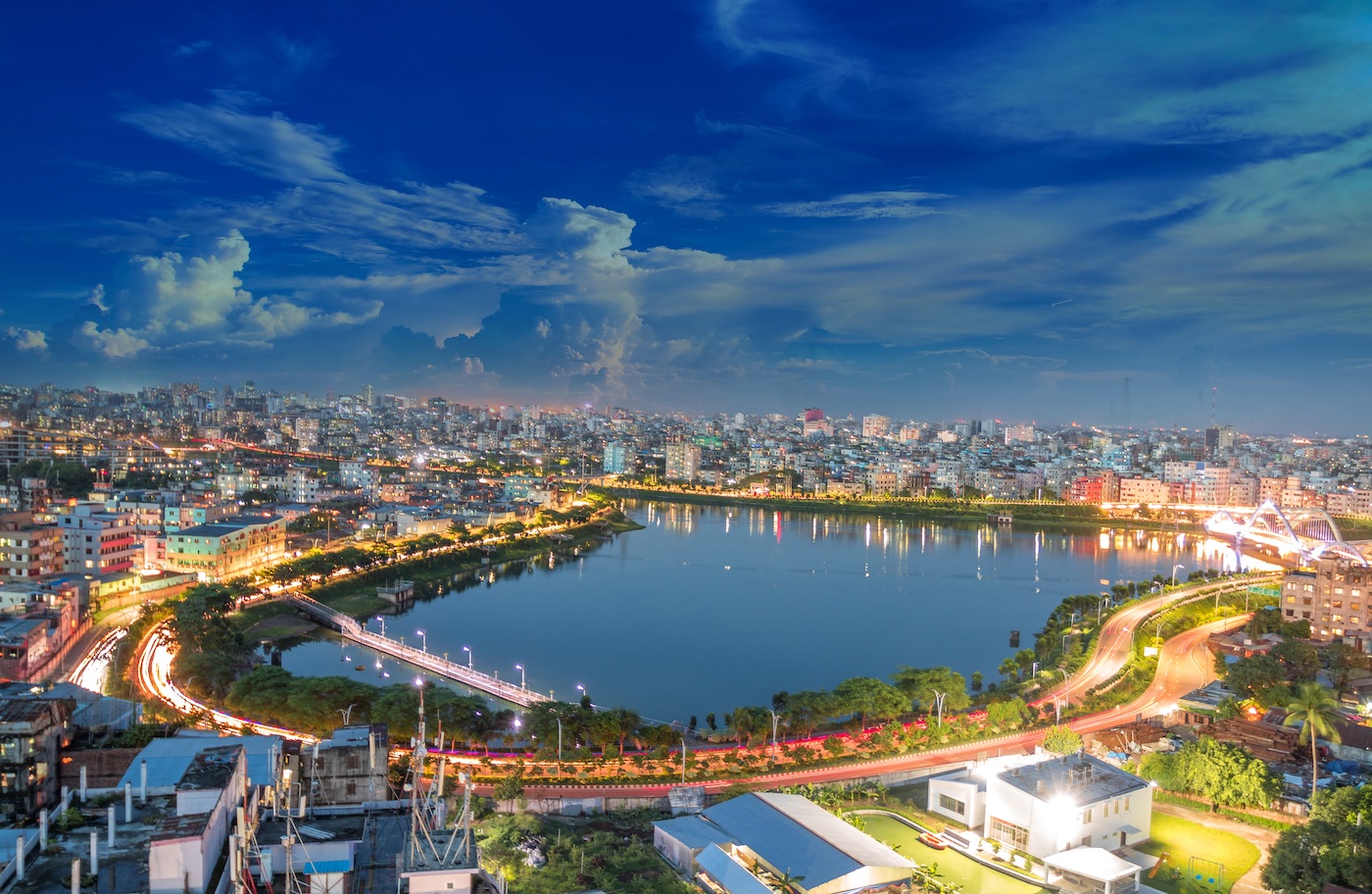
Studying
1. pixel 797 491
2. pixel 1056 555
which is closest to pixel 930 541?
pixel 1056 555

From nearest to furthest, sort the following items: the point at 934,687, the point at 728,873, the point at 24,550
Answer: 1. the point at 728,873
2. the point at 934,687
3. the point at 24,550

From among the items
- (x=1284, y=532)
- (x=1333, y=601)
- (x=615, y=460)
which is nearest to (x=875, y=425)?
(x=615, y=460)

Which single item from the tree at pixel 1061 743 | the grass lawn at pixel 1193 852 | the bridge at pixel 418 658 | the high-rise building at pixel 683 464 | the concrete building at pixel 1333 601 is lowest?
the bridge at pixel 418 658

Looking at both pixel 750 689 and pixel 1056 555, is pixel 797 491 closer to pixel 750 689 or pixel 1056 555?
pixel 1056 555

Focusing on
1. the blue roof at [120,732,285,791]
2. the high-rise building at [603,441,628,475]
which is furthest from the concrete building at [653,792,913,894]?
the high-rise building at [603,441,628,475]

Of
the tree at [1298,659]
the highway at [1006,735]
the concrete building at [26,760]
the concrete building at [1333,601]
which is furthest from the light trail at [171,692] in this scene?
the concrete building at [1333,601]

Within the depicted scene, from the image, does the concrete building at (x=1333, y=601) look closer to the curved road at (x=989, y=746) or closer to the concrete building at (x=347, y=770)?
the curved road at (x=989, y=746)

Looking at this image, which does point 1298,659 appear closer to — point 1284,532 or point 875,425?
point 1284,532
